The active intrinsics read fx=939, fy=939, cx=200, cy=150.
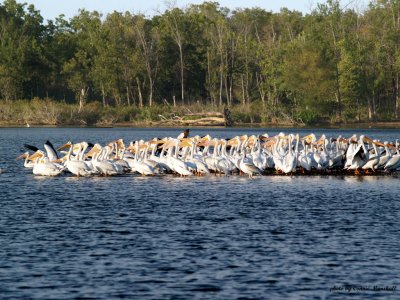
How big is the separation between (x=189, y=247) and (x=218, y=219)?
407cm

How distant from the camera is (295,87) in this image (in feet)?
300

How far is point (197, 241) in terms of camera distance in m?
18.6

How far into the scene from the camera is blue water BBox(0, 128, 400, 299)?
14805 mm

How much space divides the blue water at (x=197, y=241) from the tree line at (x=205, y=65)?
205 ft

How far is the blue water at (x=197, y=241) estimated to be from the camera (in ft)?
48.6

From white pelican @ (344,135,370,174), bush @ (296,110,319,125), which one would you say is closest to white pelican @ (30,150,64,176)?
white pelican @ (344,135,370,174)

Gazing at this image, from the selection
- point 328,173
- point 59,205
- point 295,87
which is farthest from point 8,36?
point 59,205

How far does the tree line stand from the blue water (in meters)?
62.6

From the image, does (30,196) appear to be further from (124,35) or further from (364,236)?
(124,35)

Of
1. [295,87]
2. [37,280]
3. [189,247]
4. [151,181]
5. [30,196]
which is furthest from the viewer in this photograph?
[295,87]

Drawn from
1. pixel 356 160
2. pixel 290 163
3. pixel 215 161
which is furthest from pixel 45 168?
pixel 356 160

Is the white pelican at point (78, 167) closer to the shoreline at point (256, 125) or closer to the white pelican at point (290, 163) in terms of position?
the white pelican at point (290, 163)

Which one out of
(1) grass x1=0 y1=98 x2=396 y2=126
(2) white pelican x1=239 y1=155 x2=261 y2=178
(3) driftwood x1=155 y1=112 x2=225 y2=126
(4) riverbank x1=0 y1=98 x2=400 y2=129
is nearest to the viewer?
(2) white pelican x1=239 y1=155 x2=261 y2=178

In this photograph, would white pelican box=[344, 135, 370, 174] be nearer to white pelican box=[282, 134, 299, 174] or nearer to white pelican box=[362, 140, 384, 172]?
white pelican box=[362, 140, 384, 172]
